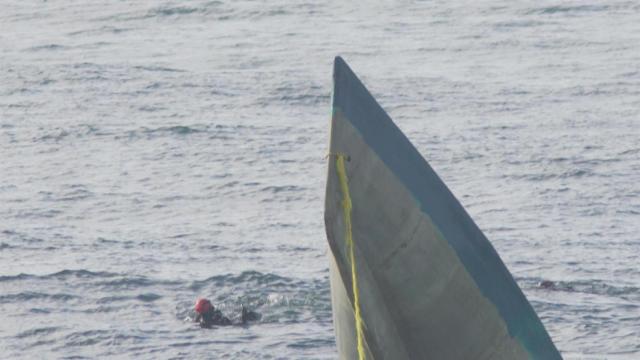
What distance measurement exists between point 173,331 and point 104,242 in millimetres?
10481

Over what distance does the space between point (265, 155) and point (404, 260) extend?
150 feet

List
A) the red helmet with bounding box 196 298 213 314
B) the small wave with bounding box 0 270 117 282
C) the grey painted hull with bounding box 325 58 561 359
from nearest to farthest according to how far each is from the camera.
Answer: the grey painted hull with bounding box 325 58 561 359, the red helmet with bounding box 196 298 213 314, the small wave with bounding box 0 270 117 282

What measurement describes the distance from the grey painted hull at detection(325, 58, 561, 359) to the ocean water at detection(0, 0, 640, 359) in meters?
22.7

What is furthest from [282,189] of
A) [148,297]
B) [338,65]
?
[338,65]

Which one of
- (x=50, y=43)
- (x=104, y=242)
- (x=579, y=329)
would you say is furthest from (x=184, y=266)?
(x=50, y=43)

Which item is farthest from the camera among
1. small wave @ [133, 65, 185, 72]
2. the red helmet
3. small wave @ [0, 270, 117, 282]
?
small wave @ [133, 65, 185, 72]

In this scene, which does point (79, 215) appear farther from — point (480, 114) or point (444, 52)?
point (444, 52)

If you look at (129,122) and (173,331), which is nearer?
(173,331)

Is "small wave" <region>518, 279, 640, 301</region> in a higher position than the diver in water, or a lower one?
lower

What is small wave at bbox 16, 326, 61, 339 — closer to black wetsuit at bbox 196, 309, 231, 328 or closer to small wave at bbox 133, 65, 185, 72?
black wetsuit at bbox 196, 309, 231, 328

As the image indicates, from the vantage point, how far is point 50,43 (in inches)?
3270

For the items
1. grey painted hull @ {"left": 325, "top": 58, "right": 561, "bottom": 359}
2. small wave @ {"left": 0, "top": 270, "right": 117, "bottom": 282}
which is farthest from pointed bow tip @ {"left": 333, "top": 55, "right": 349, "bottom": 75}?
small wave @ {"left": 0, "top": 270, "right": 117, "bottom": 282}

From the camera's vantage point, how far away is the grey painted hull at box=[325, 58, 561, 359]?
518 inches

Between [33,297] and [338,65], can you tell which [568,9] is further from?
[338,65]
